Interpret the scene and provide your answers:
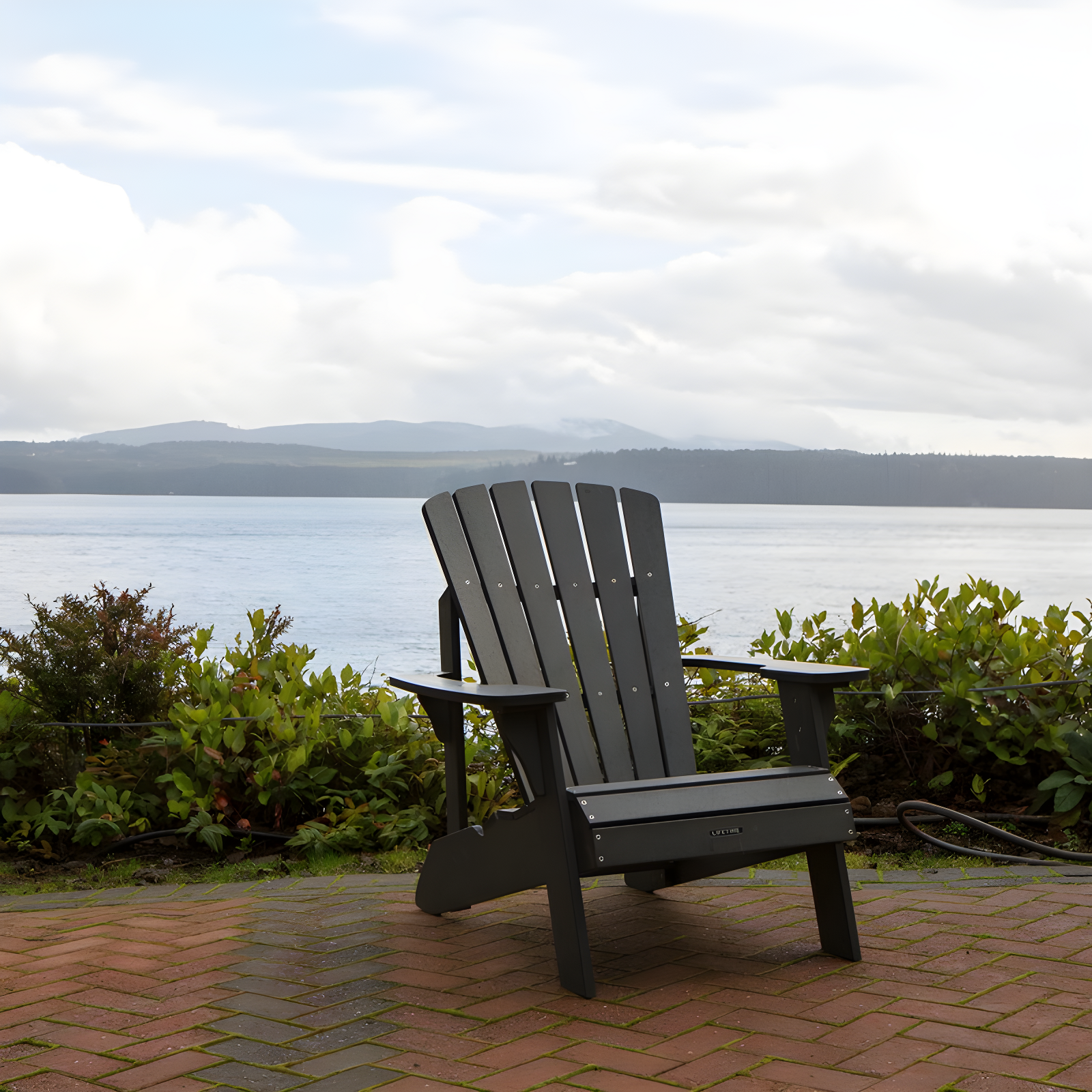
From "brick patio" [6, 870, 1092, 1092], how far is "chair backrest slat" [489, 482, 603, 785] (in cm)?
45

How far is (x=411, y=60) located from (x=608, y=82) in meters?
2.17

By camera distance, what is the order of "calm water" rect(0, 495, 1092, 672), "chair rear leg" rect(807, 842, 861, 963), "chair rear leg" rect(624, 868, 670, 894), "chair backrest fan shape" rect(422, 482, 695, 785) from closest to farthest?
"chair rear leg" rect(807, 842, 861, 963) → "chair backrest fan shape" rect(422, 482, 695, 785) → "chair rear leg" rect(624, 868, 670, 894) → "calm water" rect(0, 495, 1092, 672)

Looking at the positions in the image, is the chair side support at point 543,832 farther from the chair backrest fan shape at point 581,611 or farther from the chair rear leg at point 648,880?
the chair rear leg at point 648,880

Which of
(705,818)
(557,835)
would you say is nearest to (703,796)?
(705,818)

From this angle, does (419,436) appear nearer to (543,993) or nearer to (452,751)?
(452,751)

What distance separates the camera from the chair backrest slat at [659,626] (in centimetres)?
286

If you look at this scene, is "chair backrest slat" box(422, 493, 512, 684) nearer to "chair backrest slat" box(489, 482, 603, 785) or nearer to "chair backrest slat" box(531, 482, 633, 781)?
"chair backrest slat" box(489, 482, 603, 785)

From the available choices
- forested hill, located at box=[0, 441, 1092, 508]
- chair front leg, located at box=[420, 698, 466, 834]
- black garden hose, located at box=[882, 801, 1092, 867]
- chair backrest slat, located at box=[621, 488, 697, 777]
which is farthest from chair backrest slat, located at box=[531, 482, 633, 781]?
forested hill, located at box=[0, 441, 1092, 508]

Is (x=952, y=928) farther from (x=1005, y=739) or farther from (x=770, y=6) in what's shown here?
(x=770, y=6)

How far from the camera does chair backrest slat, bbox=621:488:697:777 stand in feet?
9.37

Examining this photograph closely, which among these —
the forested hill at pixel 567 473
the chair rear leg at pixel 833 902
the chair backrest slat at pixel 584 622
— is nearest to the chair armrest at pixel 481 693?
the chair backrest slat at pixel 584 622

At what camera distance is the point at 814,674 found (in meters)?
2.37

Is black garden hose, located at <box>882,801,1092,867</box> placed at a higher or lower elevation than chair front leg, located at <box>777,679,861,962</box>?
lower

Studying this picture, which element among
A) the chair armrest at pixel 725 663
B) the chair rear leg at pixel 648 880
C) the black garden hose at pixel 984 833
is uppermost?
the chair armrest at pixel 725 663
